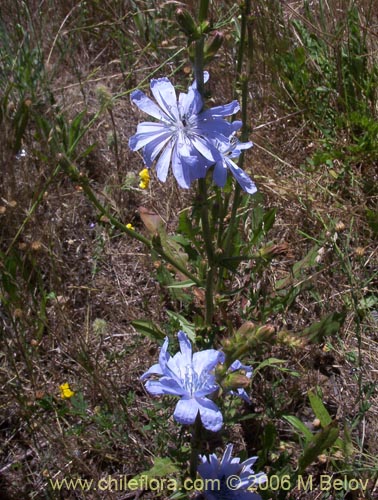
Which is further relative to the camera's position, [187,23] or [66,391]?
[66,391]

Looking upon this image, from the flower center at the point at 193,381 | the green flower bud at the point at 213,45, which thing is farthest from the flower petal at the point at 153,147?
the flower center at the point at 193,381

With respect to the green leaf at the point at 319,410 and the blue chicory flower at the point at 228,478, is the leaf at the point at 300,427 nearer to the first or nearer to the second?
the green leaf at the point at 319,410

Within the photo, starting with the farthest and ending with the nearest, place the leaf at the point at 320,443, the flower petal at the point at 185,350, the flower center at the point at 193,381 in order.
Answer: the leaf at the point at 320,443, the flower petal at the point at 185,350, the flower center at the point at 193,381

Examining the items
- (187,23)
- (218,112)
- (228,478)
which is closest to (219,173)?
(218,112)

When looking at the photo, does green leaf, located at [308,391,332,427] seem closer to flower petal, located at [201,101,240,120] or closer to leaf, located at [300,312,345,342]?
leaf, located at [300,312,345,342]

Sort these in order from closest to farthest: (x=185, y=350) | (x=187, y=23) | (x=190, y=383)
A: (x=187, y=23) → (x=190, y=383) → (x=185, y=350)

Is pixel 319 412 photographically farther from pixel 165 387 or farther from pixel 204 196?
pixel 204 196

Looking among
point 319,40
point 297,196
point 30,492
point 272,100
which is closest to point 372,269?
point 297,196
